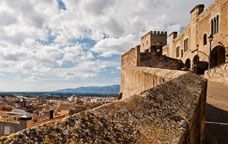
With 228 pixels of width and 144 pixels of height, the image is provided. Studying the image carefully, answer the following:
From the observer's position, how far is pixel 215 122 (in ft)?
32.6

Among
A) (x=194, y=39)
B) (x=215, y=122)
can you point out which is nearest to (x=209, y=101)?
(x=215, y=122)

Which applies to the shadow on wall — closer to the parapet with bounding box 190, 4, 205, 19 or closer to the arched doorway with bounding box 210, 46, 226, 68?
the arched doorway with bounding box 210, 46, 226, 68

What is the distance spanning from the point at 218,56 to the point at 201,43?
227 inches

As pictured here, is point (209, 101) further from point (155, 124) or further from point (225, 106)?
point (155, 124)

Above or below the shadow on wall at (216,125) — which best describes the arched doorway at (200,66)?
above

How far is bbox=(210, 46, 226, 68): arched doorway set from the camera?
123 ft

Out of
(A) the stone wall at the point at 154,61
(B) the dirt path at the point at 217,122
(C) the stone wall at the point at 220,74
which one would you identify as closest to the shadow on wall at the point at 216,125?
(B) the dirt path at the point at 217,122

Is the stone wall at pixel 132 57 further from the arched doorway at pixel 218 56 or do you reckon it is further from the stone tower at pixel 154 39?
the stone tower at pixel 154 39

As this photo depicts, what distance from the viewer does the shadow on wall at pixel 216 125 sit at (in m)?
8.41

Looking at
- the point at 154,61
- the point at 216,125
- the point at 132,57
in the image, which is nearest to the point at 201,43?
the point at 154,61

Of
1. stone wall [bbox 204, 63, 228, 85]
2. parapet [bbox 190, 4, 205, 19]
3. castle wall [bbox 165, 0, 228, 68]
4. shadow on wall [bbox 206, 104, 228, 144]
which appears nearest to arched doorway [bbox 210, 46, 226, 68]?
castle wall [bbox 165, 0, 228, 68]

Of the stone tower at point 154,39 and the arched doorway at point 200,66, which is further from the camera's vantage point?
the stone tower at point 154,39

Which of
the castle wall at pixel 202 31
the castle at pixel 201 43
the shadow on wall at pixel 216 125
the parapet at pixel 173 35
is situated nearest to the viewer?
the shadow on wall at pixel 216 125

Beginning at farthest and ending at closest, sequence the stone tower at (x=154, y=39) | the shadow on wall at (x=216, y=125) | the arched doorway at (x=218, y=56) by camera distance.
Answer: the stone tower at (x=154, y=39)
the arched doorway at (x=218, y=56)
the shadow on wall at (x=216, y=125)
